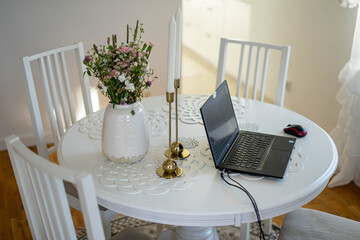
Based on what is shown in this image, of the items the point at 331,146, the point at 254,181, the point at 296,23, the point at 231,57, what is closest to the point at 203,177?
the point at 254,181

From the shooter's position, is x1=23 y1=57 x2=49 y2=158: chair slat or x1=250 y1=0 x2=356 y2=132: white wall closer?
x1=23 y1=57 x2=49 y2=158: chair slat

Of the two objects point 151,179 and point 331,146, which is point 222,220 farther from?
point 331,146

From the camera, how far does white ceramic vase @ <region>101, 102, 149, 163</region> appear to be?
1.22m

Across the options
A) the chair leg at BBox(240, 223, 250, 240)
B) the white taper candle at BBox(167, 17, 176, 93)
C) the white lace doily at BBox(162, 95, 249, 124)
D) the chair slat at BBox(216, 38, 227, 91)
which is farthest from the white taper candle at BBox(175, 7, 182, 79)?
the chair slat at BBox(216, 38, 227, 91)

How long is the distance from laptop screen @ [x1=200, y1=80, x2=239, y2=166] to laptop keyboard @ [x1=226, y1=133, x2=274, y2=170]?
0.11 ft

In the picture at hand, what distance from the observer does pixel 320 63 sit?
9.36 ft

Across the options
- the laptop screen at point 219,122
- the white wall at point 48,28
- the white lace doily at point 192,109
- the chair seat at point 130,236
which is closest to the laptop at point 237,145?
the laptop screen at point 219,122

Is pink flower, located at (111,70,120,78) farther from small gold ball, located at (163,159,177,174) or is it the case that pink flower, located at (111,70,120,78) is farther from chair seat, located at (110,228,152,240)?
chair seat, located at (110,228,152,240)

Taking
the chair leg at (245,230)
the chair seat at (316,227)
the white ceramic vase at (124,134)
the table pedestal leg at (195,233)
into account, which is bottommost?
the chair leg at (245,230)

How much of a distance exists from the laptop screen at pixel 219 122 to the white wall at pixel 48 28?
171 centimetres

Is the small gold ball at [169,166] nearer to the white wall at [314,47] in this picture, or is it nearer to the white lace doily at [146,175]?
the white lace doily at [146,175]

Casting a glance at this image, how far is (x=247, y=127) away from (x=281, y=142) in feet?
0.68

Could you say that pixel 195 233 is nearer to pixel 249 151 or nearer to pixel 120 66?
pixel 249 151

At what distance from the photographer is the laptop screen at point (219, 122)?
1.22 meters
